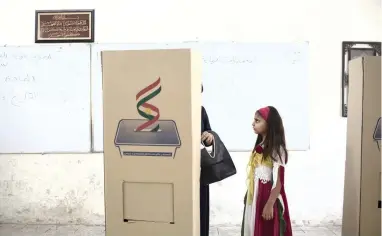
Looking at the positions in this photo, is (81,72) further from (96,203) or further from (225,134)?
(225,134)

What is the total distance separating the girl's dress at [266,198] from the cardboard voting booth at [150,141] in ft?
1.89

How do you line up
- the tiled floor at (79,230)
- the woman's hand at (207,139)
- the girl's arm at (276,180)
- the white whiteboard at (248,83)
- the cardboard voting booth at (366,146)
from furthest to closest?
1. the white whiteboard at (248,83)
2. the tiled floor at (79,230)
3. the girl's arm at (276,180)
4. the woman's hand at (207,139)
5. the cardboard voting booth at (366,146)

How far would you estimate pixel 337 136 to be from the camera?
3.29m

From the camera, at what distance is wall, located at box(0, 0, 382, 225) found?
10.6ft

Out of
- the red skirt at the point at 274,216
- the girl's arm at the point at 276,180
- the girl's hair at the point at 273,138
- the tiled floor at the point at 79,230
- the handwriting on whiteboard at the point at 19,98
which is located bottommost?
the tiled floor at the point at 79,230

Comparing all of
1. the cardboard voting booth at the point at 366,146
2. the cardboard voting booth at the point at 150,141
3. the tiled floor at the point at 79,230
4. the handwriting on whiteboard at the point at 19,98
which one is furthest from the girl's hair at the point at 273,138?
the handwriting on whiteboard at the point at 19,98

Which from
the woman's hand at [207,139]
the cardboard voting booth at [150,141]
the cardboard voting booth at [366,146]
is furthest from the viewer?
the woman's hand at [207,139]

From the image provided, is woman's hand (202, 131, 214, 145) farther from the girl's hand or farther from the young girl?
the girl's hand

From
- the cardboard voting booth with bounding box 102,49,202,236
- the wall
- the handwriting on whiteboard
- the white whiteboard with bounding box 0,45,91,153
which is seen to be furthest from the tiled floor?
the cardboard voting booth with bounding box 102,49,202,236

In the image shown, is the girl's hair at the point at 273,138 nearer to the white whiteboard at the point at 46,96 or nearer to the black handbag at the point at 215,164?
the black handbag at the point at 215,164

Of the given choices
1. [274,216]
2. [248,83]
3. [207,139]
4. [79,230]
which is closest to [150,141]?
[207,139]

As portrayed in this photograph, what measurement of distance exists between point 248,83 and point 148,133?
1993 millimetres

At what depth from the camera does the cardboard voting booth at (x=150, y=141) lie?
4.48 feet

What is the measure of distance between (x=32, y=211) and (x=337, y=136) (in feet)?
9.15
